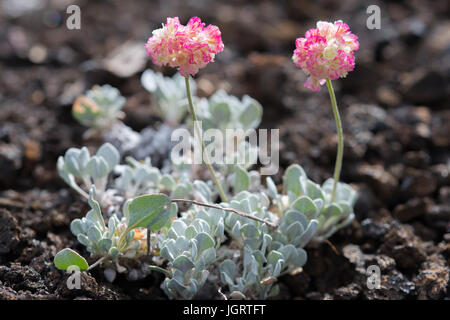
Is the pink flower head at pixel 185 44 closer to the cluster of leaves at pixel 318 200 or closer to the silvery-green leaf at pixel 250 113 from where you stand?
the cluster of leaves at pixel 318 200

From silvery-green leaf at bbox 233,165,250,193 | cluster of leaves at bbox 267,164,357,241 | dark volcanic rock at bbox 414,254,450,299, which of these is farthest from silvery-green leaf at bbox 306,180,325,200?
dark volcanic rock at bbox 414,254,450,299

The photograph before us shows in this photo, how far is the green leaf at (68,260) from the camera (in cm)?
188

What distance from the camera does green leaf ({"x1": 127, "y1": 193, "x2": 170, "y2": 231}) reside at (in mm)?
1973

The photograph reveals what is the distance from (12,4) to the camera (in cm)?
489

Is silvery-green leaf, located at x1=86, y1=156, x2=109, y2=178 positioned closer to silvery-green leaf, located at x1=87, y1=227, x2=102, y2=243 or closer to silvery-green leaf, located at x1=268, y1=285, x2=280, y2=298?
silvery-green leaf, located at x1=87, y1=227, x2=102, y2=243

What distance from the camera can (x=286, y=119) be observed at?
10.9 feet

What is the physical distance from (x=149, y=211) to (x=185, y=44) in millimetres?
644

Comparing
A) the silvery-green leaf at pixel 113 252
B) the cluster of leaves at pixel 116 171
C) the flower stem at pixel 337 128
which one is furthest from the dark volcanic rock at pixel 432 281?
the silvery-green leaf at pixel 113 252

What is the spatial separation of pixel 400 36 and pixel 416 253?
2.26m

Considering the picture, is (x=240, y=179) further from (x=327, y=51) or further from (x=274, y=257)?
(x=327, y=51)

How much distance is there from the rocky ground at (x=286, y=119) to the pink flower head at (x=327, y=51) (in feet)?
2.86

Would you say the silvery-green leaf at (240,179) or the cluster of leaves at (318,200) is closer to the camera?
the cluster of leaves at (318,200)

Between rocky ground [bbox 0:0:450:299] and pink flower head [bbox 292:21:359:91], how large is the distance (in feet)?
2.86
